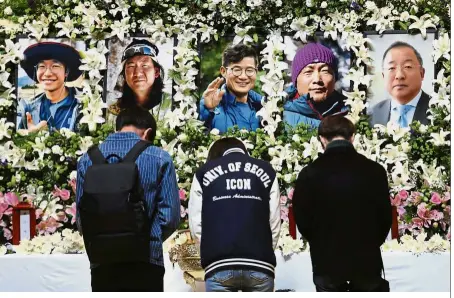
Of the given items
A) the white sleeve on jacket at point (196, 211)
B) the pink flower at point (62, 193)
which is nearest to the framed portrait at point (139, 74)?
the pink flower at point (62, 193)

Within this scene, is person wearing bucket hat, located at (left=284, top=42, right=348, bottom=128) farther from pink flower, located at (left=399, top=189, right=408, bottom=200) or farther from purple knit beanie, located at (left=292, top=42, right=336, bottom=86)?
pink flower, located at (left=399, top=189, right=408, bottom=200)

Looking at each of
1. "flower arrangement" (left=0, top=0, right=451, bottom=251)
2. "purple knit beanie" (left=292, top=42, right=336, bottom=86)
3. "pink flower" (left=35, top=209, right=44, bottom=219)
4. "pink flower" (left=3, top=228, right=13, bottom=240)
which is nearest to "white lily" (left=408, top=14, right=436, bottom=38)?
"flower arrangement" (left=0, top=0, right=451, bottom=251)

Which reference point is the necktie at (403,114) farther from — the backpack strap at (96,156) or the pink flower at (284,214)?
the backpack strap at (96,156)

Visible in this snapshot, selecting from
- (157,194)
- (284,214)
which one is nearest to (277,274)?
(284,214)

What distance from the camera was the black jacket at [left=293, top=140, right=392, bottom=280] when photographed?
4078 mm

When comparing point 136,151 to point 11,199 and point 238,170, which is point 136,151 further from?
point 11,199

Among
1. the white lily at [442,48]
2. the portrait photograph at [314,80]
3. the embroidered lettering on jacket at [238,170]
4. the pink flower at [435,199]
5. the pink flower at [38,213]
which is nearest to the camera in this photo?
the embroidered lettering on jacket at [238,170]

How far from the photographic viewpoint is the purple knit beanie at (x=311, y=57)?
621 cm

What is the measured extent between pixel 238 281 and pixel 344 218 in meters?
0.64

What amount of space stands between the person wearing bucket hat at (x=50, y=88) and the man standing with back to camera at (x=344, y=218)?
8.82ft

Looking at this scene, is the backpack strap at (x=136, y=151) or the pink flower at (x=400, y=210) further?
the pink flower at (x=400, y=210)

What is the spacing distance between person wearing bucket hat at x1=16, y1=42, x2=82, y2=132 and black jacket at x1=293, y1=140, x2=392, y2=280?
2.68m
